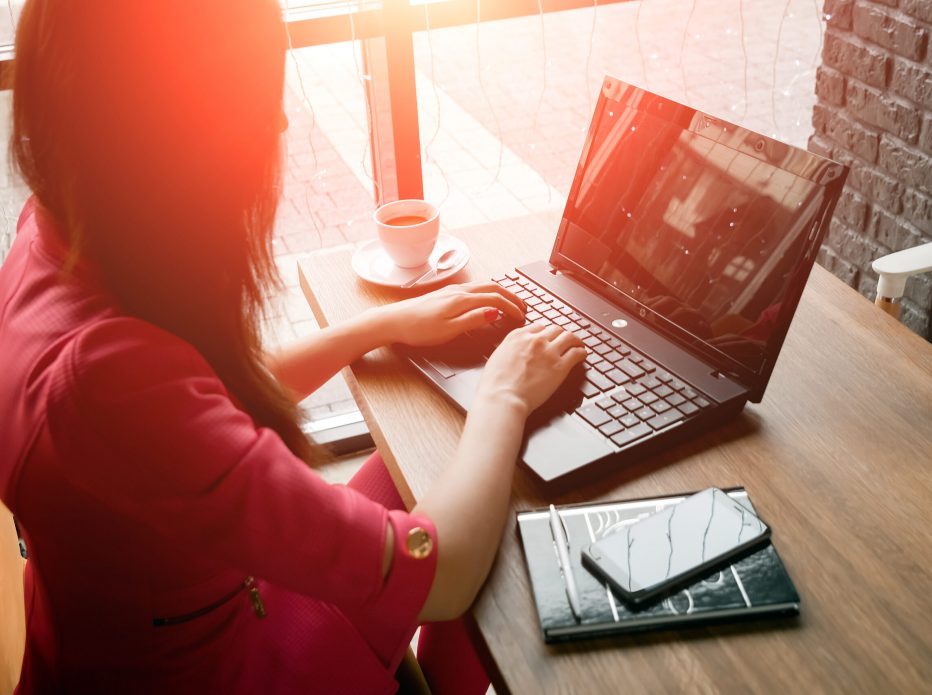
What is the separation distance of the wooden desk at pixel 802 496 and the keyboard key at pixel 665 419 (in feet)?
0.09

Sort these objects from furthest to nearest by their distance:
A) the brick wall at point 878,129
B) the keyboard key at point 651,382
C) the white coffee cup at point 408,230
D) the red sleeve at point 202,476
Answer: the brick wall at point 878,129 < the white coffee cup at point 408,230 < the keyboard key at point 651,382 < the red sleeve at point 202,476

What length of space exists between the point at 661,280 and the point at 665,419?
208 millimetres

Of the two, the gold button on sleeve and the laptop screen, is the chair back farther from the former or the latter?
the laptop screen

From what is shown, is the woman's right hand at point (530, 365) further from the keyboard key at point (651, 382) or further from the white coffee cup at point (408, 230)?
the white coffee cup at point (408, 230)

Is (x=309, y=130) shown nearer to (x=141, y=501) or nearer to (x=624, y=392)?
(x=624, y=392)

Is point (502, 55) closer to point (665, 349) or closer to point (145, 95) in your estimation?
point (665, 349)

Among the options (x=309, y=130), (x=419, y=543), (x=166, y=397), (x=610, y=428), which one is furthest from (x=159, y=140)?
(x=309, y=130)

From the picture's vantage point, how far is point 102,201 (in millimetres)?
652

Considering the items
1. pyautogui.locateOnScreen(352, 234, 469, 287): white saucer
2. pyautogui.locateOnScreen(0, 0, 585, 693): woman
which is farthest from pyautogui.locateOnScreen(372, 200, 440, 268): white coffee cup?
pyautogui.locateOnScreen(0, 0, 585, 693): woman

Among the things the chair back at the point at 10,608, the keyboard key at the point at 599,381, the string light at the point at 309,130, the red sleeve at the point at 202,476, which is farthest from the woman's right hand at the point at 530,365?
the string light at the point at 309,130

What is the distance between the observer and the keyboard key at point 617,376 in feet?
2.96

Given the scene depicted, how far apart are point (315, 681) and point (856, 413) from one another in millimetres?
602

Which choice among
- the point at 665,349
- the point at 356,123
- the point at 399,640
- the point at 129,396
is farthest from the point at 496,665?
the point at 356,123

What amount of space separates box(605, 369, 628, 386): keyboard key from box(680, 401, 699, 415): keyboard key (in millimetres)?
73
